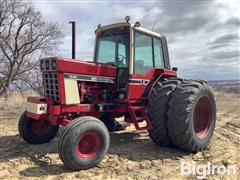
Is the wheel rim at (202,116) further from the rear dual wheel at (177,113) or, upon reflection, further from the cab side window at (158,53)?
the cab side window at (158,53)

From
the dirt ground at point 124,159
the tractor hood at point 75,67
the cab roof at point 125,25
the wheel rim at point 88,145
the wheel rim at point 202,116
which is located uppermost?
the cab roof at point 125,25

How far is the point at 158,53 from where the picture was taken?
307 inches

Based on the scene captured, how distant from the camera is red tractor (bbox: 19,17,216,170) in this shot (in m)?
5.79

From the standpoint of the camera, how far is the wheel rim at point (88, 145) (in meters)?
5.68

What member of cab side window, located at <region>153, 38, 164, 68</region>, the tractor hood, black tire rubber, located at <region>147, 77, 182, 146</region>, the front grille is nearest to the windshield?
the tractor hood

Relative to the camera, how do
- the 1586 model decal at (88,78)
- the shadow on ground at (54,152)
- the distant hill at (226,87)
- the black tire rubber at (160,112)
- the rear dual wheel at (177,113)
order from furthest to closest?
the distant hill at (226,87), the black tire rubber at (160,112), the rear dual wheel at (177,113), the 1586 model decal at (88,78), the shadow on ground at (54,152)

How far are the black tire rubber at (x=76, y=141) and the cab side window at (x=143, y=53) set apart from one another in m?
1.84

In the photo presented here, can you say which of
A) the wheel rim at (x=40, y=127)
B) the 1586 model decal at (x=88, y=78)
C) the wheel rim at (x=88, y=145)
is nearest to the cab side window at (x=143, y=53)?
the 1586 model decal at (x=88, y=78)

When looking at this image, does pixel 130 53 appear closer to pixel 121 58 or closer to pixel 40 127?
pixel 121 58

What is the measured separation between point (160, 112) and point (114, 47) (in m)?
1.85

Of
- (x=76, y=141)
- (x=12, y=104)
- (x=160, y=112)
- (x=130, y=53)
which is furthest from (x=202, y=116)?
(x=12, y=104)

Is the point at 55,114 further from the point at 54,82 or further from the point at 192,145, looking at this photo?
the point at 192,145

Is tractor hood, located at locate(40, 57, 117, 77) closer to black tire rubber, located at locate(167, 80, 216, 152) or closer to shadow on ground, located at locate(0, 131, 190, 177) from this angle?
black tire rubber, located at locate(167, 80, 216, 152)

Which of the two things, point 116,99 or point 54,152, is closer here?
point 54,152
